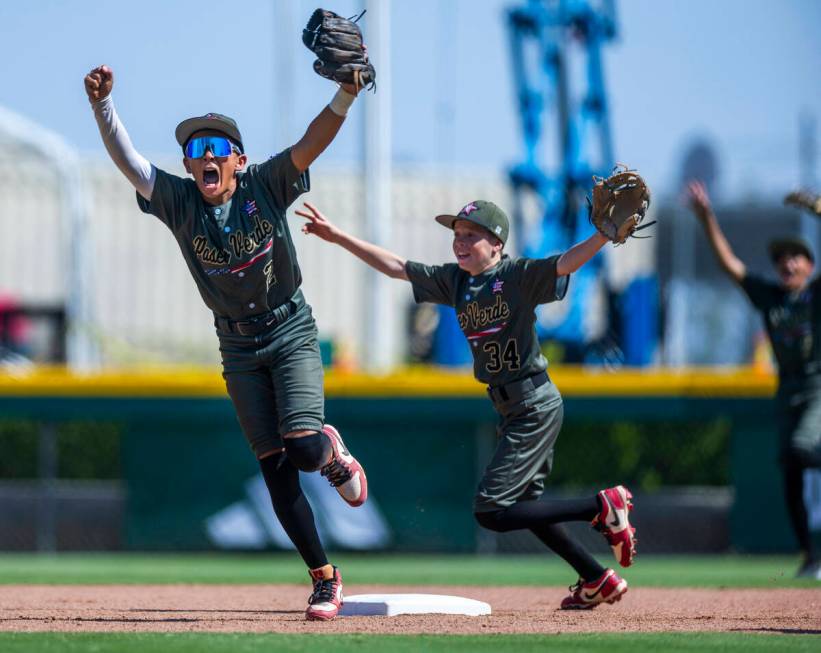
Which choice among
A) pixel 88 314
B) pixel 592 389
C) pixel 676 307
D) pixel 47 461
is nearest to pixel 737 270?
pixel 592 389

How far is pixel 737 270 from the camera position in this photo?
8.95m

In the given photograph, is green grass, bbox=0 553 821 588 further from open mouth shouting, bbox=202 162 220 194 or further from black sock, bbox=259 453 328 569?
open mouth shouting, bbox=202 162 220 194

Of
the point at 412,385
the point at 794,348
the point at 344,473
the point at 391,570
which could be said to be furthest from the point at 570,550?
the point at 412,385

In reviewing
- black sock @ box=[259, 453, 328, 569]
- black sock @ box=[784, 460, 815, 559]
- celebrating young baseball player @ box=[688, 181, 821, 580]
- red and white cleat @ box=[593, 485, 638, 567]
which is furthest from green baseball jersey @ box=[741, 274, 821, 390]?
black sock @ box=[259, 453, 328, 569]

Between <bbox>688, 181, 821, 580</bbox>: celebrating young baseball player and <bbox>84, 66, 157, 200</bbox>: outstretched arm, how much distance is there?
3.84 meters

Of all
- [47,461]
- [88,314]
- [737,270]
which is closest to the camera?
[737,270]

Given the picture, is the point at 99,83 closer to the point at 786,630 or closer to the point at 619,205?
the point at 619,205

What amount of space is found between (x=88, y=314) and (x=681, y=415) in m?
13.2

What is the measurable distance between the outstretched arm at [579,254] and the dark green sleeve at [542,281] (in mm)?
43

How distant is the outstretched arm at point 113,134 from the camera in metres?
5.96

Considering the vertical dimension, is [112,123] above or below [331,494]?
above

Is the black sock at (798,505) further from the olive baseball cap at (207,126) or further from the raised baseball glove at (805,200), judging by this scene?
the olive baseball cap at (207,126)

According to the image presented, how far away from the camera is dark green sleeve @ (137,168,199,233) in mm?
6070

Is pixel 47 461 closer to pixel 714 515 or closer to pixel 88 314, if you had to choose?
pixel 714 515
